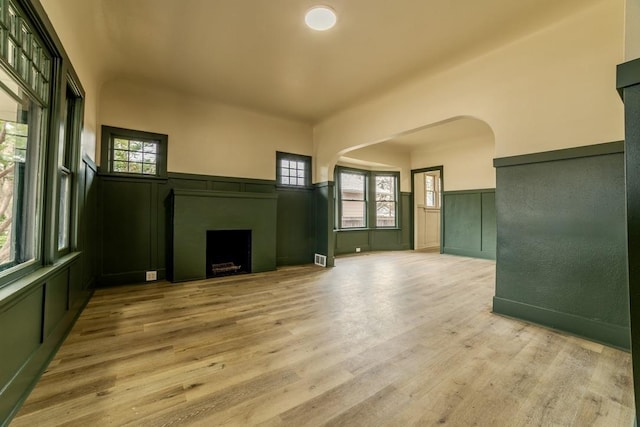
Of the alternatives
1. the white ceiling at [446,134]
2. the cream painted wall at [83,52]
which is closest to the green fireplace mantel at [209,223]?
the cream painted wall at [83,52]

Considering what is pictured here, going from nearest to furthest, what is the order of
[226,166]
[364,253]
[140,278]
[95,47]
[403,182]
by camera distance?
[95,47] → [140,278] → [226,166] → [364,253] → [403,182]

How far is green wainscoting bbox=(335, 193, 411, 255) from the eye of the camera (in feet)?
22.5

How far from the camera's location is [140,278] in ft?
12.9

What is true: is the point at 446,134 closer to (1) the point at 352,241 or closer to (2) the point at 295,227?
(1) the point at 352,241

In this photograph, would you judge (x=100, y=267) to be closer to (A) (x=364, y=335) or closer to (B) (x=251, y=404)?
(B) (x=251, y=404)

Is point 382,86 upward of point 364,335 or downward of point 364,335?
upward

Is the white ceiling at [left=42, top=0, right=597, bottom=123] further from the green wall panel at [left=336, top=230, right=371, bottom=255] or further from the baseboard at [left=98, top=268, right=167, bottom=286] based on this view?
the green wall panel at [left=336, top=230, right=371, bottom=255]

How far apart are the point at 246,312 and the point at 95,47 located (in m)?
3.34

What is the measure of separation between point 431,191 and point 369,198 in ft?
8.06

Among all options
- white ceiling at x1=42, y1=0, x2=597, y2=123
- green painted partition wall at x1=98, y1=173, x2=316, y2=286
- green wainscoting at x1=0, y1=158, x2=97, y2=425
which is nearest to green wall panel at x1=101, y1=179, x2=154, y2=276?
green painted partition wall at x1=98, y1=173, x2=316, y2=286

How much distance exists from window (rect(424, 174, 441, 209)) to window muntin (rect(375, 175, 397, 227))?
1.27 metres

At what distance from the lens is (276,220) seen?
16.4 feet

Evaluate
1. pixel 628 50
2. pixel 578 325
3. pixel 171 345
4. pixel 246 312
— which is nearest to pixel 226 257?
pixel 246 312

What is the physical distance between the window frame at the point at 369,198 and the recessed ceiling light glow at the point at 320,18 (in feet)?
14.1
